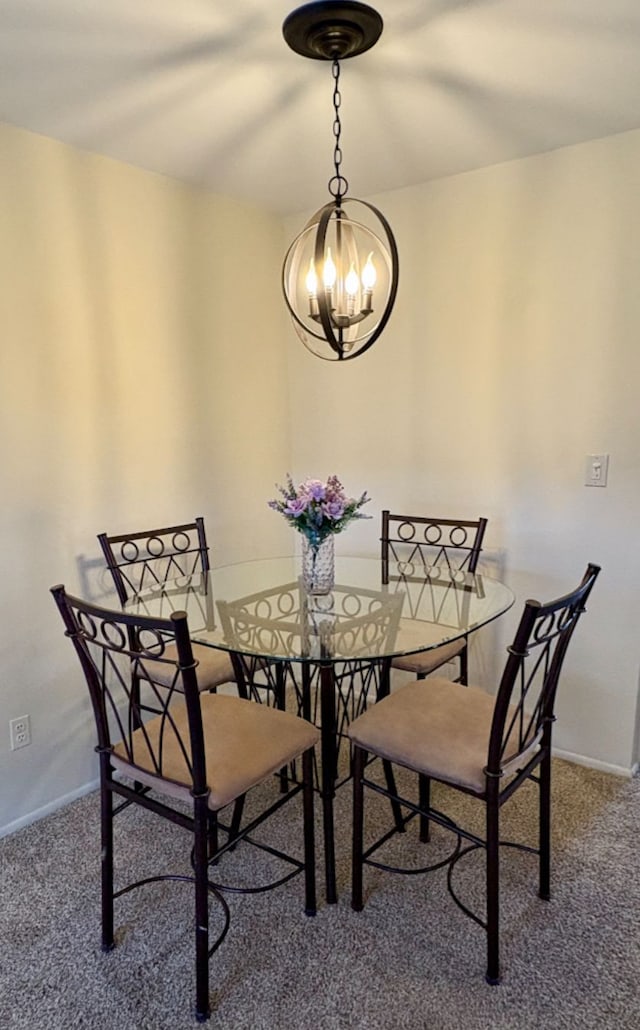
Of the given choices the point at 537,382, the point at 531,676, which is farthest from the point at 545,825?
the point at 537,382

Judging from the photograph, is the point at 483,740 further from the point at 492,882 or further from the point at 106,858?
the point at 106,858

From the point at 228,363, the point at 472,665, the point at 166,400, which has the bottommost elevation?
the point at 472,665

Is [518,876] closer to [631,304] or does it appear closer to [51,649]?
[51,649]

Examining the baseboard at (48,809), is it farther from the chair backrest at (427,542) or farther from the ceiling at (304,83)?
the ceiling at (304,83)

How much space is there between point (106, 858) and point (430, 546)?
6.05 feet

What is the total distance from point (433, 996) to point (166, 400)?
2297 mm

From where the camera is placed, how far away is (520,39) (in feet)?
5.27

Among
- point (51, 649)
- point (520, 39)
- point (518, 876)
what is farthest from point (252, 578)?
point (520, 39)

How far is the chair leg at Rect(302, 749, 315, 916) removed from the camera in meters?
1.78

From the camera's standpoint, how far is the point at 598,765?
259cm

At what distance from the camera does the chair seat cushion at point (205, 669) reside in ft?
7.28

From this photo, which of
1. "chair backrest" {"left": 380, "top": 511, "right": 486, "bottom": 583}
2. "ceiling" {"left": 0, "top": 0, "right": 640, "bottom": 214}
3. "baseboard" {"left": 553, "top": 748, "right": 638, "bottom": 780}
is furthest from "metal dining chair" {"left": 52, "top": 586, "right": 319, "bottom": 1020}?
"ceiling" {"left": 0, "top": 0, "right": 640, "bottom": 214}

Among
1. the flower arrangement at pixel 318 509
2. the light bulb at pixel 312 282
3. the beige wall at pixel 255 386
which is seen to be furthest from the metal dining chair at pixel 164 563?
the light bulb at pixel 312 282

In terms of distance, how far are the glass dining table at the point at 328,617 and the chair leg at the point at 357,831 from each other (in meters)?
0.07
